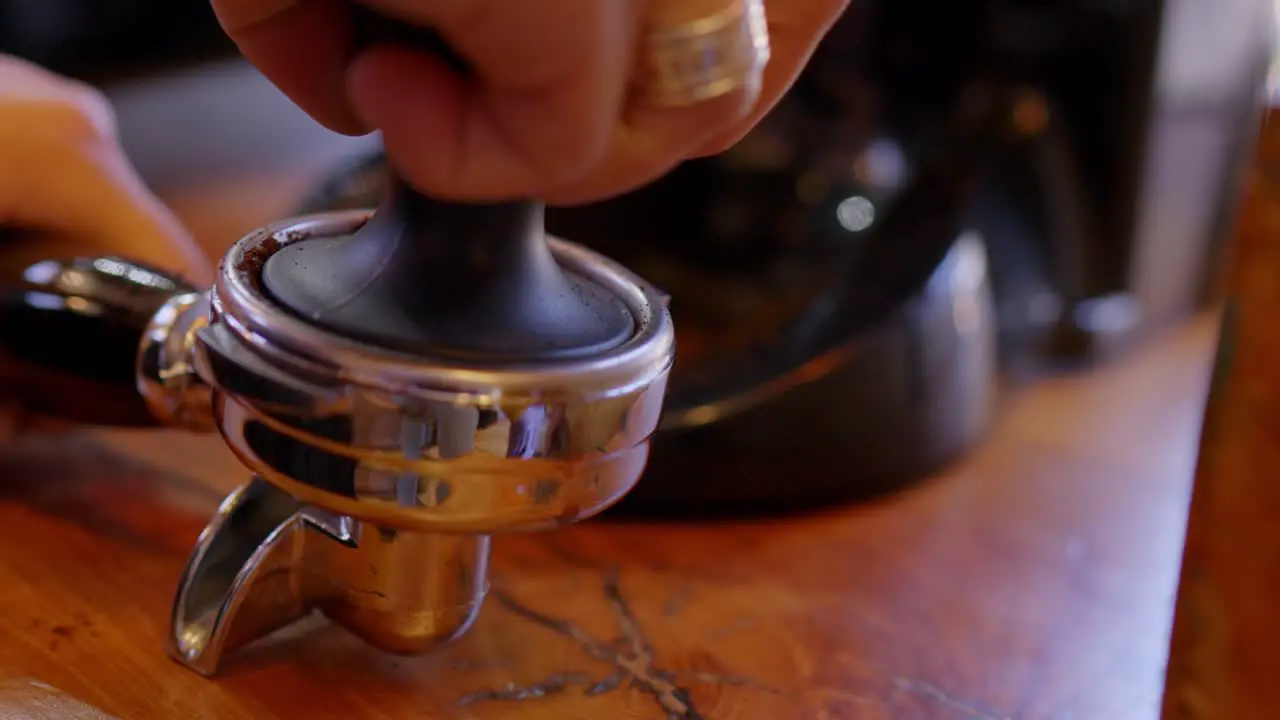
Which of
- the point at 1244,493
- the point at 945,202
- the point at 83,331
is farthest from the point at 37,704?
the point at 945,202

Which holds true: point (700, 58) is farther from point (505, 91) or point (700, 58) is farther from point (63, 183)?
point (63, 183)

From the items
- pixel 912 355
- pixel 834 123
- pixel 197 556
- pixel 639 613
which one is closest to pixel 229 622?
pixel 197 556

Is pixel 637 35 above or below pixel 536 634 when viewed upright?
above

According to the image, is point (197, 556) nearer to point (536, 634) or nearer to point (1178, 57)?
point (536, 634)

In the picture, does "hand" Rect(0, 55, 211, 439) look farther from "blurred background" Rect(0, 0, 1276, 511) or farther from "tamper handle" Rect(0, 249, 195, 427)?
"blurred background" Rect(0, 0, 1276, 511)

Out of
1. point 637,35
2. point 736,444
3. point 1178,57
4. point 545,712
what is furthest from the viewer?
→ point 1178,57

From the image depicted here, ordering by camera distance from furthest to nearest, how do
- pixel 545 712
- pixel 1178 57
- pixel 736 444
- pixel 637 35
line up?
pixel 1178 57 < pixel 736 444 < pixel 545 712 < pixel 637 35

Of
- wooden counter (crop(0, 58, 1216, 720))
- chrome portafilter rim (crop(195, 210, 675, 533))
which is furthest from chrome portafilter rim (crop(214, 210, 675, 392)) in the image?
wooden counter (crop(0, 58, 1216, 720))
